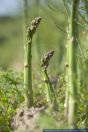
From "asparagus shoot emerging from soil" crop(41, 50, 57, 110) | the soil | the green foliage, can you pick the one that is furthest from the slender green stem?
the green foliage

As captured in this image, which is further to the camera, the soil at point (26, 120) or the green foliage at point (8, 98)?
the green foliage at point (8, 98)

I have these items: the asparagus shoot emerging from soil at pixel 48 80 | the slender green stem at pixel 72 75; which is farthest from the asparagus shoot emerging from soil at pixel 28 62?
the slender green stem at pixel 72 75

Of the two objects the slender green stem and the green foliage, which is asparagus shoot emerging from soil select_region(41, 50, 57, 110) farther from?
the slender green stem

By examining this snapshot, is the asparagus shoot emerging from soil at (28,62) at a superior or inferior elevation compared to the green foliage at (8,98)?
superior

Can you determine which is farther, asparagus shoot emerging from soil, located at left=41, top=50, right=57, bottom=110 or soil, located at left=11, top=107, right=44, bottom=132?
asparagus shoot emerging from soil, located at left=41, top=50, right=57, bottom=110

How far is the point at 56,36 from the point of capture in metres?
19.5

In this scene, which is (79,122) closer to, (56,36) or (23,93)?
(23,93)

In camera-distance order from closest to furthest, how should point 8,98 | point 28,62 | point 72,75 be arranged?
point 72,75 → point 28,62 → point 8,98

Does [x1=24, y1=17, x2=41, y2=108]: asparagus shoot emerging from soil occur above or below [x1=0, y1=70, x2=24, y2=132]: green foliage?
above

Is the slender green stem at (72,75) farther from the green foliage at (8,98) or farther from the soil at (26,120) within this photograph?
the green foliage at (8,98)

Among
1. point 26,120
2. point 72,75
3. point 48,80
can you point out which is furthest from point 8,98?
point 72,75

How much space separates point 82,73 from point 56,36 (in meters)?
14.4

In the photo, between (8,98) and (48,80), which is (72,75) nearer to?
(48,80)

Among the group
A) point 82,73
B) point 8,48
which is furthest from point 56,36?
point 8,48
